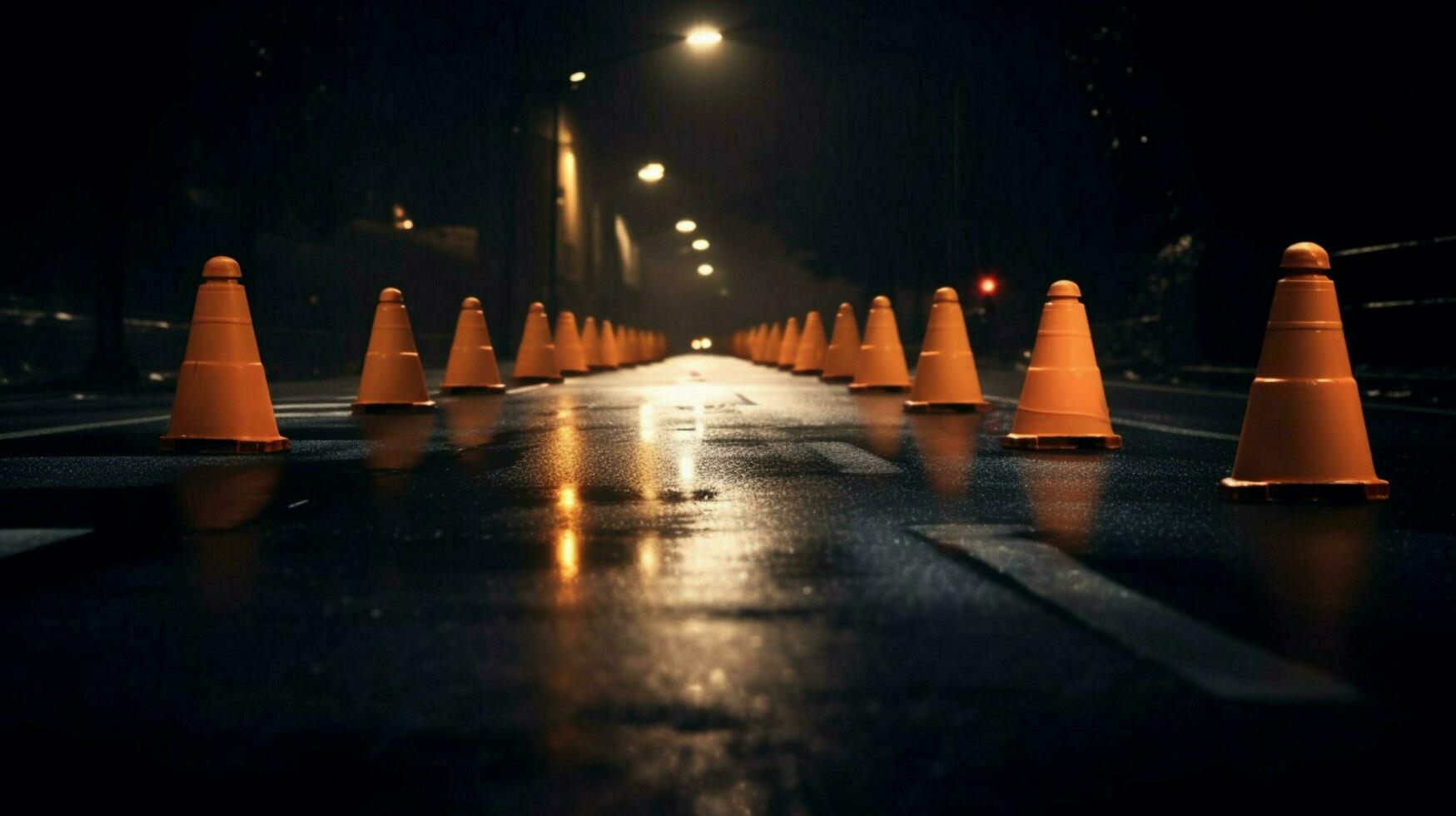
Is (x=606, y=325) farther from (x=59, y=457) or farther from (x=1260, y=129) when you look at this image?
(x=59, y=457)

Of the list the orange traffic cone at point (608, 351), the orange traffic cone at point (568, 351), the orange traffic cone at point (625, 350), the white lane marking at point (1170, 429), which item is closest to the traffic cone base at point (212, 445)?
the white lane marking at point (1170, 429)

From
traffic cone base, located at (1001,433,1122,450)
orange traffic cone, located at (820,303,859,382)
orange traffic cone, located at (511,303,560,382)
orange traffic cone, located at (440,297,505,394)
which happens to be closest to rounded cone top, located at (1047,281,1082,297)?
traffic cone base, located at (1001,433,1122,450)

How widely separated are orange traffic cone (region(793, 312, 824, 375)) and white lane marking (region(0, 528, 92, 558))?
24893 mm

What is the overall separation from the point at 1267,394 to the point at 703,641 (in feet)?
13.1

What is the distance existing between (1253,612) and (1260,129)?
13.1 metres

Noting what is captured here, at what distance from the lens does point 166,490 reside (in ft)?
25.3

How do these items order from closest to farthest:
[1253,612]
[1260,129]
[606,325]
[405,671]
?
1. [405,671]
2. [1253,612]
3. [1260,129]
4. [606,325]

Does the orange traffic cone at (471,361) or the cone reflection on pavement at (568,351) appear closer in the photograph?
the orange traffic cone at (471,361)

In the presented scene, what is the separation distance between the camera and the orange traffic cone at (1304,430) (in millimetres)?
7301

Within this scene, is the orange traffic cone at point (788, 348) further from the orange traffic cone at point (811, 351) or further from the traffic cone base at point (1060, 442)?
the traffic cone base at point (1060, 442)

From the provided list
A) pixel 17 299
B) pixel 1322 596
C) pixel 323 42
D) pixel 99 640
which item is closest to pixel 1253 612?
pixel 1322 596

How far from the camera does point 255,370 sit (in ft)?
33.1

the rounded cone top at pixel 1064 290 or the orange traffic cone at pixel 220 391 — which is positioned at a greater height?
the rounded cone top at pixel 1064 290

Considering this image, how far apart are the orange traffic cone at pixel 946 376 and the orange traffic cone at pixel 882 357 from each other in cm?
458
